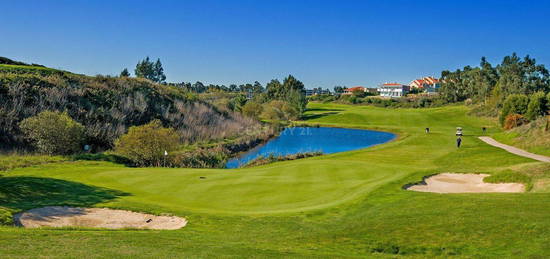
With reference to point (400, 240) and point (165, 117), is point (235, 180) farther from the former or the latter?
point (165, 117)

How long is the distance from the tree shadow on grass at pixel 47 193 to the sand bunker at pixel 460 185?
11066 millimetres

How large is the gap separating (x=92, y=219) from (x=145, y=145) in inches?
641

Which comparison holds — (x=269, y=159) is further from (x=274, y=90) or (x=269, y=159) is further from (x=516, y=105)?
(x=274, y=90)

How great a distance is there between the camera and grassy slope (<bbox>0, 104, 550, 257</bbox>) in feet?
27.2

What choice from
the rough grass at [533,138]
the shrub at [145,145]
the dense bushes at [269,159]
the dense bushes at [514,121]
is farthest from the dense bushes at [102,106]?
the dense bushes at [514,121]

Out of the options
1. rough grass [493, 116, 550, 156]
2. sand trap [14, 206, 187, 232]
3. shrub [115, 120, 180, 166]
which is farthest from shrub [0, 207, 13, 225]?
rough grass [493, 116, 550, 156]

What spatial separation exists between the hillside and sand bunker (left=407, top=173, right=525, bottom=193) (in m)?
27.2

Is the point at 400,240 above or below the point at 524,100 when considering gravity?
below

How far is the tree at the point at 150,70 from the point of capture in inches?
4141

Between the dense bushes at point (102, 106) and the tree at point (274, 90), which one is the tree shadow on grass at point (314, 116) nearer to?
the tree at point (274, 90)

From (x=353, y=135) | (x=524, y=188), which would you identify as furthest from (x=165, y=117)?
(x=524, y=188)

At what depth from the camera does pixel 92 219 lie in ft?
39.4

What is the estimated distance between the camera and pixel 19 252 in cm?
693

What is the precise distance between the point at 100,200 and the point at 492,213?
37.0 ft
